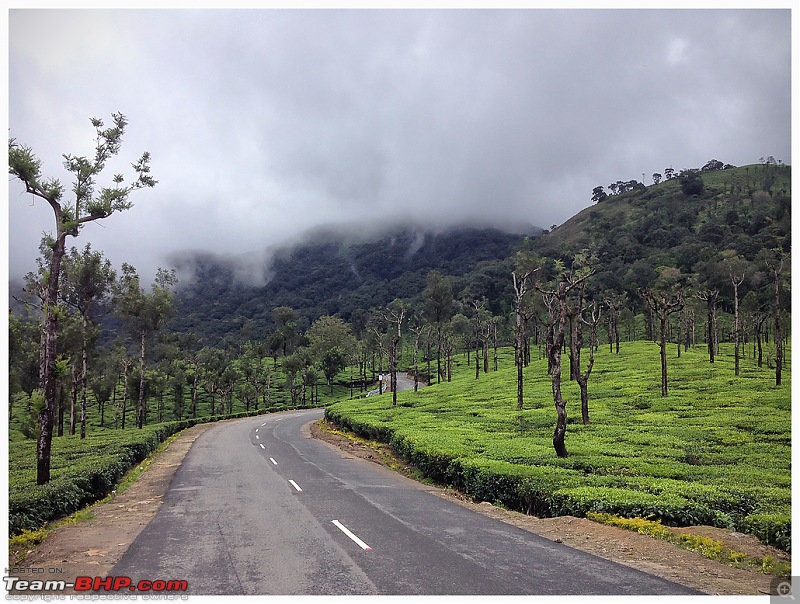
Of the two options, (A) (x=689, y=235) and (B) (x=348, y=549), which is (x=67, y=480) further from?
(A) (x=689, y=235)

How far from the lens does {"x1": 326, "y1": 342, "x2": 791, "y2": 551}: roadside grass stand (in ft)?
41.7

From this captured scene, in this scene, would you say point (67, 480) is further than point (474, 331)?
No

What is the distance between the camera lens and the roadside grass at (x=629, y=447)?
501 inches

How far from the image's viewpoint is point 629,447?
69.7ft

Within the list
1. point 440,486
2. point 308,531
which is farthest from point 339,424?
point 308,531

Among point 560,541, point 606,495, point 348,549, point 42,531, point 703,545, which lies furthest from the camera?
point 606,495

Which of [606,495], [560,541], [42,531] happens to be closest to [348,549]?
[560,541]

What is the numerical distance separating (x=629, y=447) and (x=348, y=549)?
15.2m

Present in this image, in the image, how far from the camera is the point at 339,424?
1633 inches

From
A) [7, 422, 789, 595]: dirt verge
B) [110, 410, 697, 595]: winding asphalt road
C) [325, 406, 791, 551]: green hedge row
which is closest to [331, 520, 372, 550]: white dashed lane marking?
[110, 410, 697, 595]: winding asphalt road

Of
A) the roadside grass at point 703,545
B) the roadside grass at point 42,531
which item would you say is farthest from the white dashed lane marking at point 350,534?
the roadside grass at point 42,531

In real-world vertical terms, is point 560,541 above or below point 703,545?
below

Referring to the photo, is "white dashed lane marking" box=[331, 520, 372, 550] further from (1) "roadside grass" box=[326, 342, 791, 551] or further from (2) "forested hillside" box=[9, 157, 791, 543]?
(2) "forested hillside" box=[9, 157, 791, 543]

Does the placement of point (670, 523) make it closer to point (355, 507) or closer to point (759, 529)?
point (759, 529)
